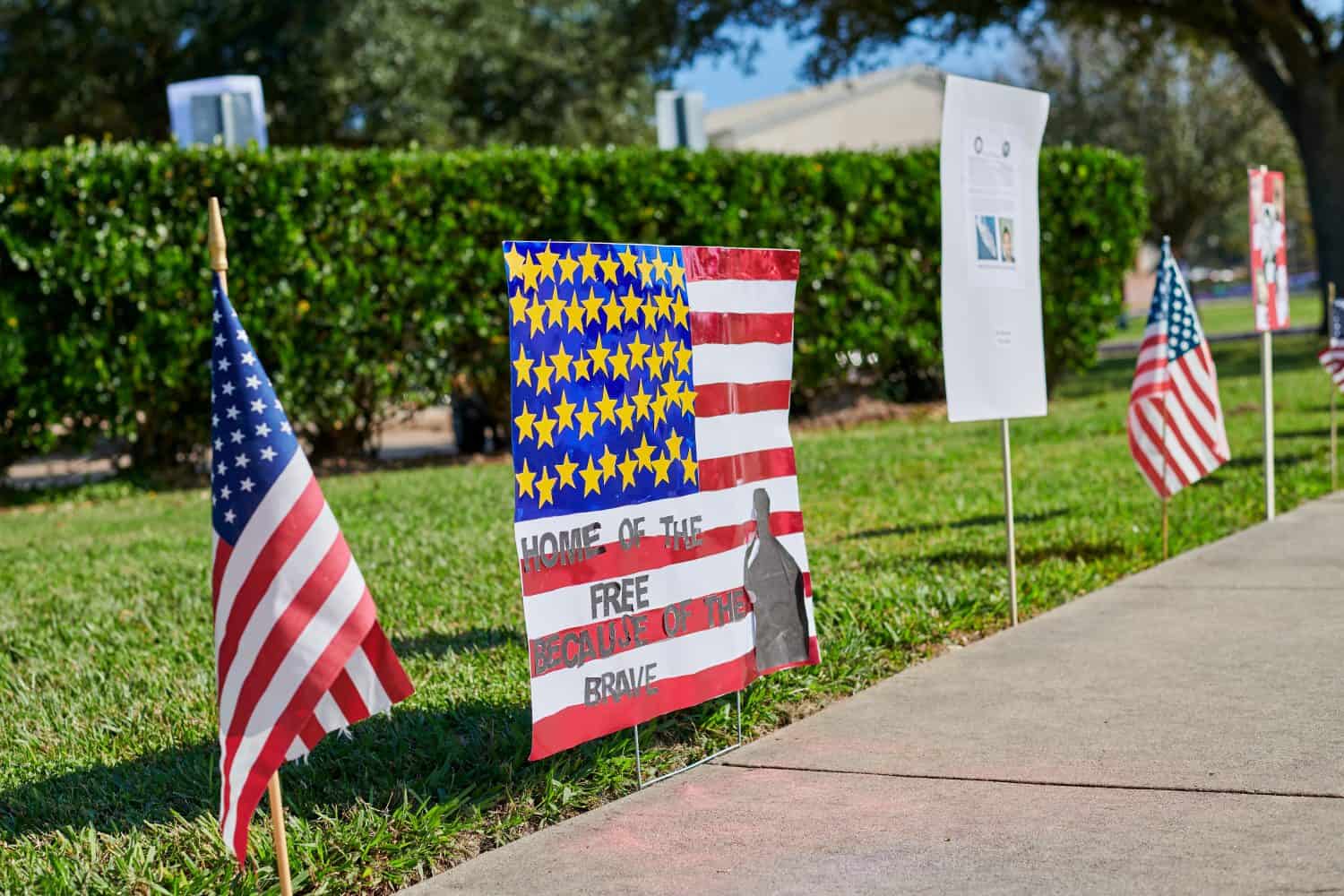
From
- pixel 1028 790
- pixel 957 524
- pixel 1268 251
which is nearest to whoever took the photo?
pixel 1028 790

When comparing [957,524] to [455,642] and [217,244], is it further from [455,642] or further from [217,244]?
[217,244]

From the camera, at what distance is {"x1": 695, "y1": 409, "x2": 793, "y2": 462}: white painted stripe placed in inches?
188

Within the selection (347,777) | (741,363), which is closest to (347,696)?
(347,777)

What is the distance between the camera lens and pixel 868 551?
804cm

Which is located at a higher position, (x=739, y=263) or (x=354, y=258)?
(x=354, y=258)

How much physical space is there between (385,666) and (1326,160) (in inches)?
911

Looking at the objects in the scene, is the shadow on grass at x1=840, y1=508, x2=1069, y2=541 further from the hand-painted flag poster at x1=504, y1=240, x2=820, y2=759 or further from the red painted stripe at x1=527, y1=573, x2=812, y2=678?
the red painted stripe at x1=527, y1=573, x2=812, y2=678

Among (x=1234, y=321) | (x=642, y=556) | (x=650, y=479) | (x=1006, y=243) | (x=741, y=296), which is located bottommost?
(x=642, y=556)

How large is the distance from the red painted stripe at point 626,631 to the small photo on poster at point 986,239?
7.26ft

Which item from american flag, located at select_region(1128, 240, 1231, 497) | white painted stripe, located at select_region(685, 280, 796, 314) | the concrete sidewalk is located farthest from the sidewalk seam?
american flag, located at select_region(1128, 240, 1231, 497)

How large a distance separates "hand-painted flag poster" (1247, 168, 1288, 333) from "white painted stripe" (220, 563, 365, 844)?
6.82 metres

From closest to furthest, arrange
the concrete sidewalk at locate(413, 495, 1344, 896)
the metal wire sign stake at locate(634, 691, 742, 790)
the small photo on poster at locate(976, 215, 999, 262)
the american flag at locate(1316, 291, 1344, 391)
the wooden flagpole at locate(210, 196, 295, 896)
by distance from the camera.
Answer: the wooden flagpole at locate(210, 196, 295, 896), the concrete sidewalk at locate(413, 495, 1344, 896), the metal wire sign stake at locate(634, 691, 742, 790), the small photo on poster at locate(976, 215, 999, 262), the american flag at locate(1316, 291, 1344, 391)

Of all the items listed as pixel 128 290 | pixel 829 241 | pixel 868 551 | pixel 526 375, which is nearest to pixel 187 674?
pixel 526 375

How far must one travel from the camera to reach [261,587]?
3500 millimetres
